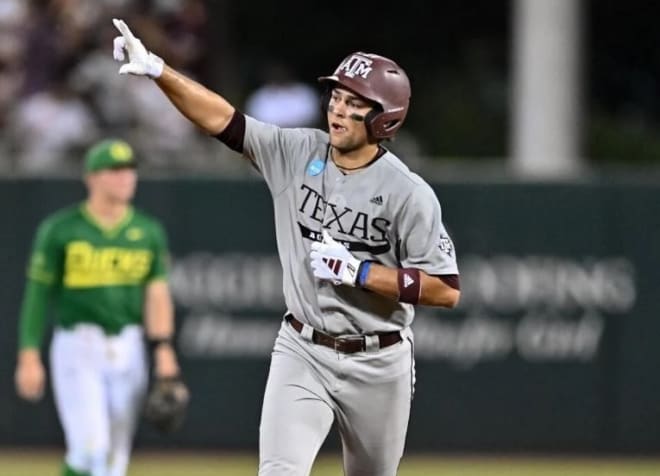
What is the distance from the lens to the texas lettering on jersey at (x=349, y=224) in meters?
7.23

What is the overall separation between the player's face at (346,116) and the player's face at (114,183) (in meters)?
2.54

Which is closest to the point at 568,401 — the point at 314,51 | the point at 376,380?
the point at 376,380

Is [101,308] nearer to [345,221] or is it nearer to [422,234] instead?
[345,221]

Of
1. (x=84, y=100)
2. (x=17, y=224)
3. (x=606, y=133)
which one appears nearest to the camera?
(x=17, y=224)

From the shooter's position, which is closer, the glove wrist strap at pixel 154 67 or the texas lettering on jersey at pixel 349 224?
the glove wrist strap at pixel 154 67

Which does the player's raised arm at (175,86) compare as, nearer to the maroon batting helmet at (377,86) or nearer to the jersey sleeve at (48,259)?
the maroon batting helmet at (377,86)

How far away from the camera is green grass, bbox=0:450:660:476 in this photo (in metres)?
12.1

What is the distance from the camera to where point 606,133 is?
20.5m

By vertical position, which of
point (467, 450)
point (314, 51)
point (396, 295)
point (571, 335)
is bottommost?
point (467, 450)

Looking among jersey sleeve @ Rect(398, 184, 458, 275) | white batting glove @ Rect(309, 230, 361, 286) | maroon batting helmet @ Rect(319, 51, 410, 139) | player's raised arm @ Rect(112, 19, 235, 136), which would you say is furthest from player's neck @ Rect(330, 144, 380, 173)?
player's raised arm @ Rect(112, 19, 235, 136)

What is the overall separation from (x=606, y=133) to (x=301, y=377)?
45.3ft

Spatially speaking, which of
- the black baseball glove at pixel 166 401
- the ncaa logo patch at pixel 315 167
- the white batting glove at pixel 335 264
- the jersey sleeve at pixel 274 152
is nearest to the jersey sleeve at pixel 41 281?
the black baseball glove at pixel 166 401

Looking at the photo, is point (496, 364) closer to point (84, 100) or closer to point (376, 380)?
point (84, 100)

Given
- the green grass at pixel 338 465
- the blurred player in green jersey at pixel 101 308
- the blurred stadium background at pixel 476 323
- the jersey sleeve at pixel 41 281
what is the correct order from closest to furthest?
the blurred player in green jersey at pixel 101 308
the jersey sleeve at pixel 41 281
the green grass at pixel 338 465
the blurred stadium background at pixel 476 323
